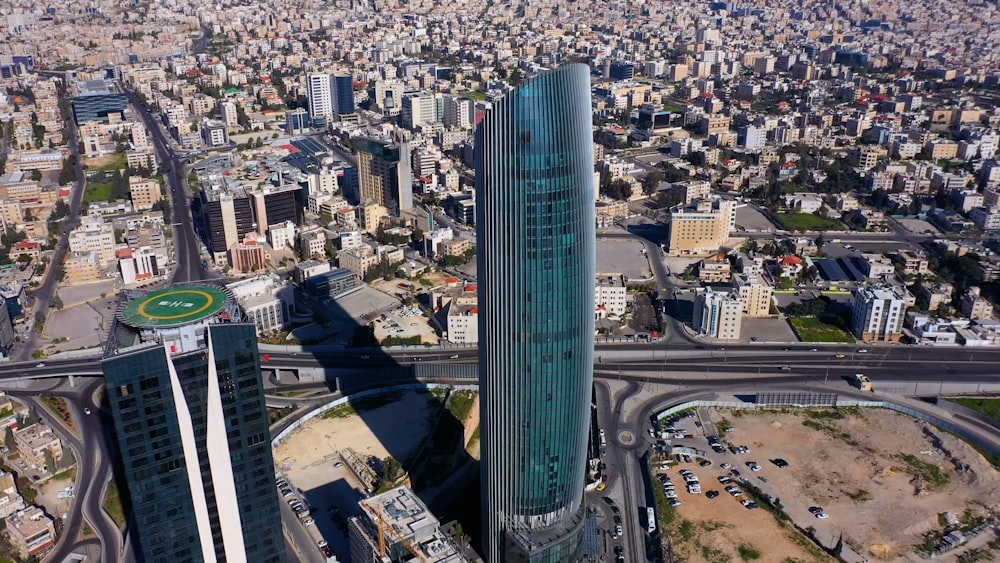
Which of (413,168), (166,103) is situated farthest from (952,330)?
(166,103)

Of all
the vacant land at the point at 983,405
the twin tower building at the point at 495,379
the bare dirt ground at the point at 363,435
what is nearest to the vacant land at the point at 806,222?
the vacant land at the point at 983,405

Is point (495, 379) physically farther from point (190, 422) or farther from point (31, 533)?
point (31, 533)

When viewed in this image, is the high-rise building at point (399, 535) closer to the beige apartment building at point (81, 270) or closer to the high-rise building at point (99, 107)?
the beige apartment building at point (81, 270)

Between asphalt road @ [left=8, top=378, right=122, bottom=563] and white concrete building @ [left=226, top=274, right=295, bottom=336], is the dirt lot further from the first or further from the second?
white concrete building @ [left=226, top=274, right=295, bottom=336]

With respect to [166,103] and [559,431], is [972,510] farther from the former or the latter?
[166,103]

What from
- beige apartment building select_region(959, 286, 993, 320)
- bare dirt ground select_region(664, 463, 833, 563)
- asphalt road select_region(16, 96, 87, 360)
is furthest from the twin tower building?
beige apartment building select_region(959, 286, 993, 320)
